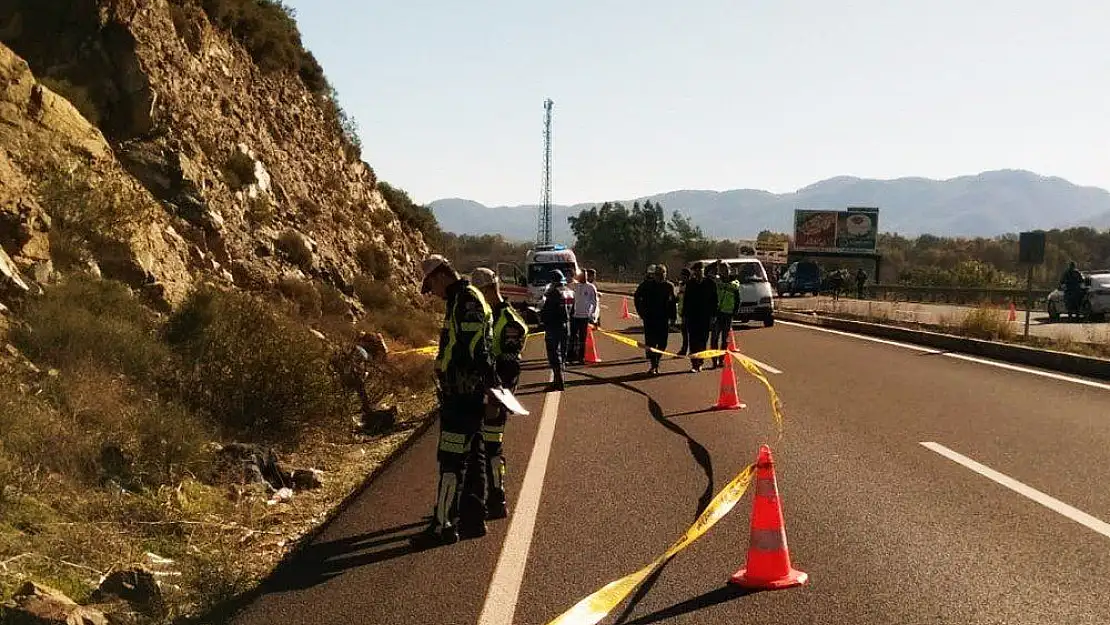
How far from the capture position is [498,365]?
6.61 meters

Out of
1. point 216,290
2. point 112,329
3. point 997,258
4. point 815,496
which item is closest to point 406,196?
point 216,290

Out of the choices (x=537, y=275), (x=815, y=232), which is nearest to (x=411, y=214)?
(x=537, y=275)

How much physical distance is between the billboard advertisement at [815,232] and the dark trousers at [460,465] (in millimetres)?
71438

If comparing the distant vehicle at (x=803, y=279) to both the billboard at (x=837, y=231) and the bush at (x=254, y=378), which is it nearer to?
the billboard at (x=837, y=231)

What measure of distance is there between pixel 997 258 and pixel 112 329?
120 meters

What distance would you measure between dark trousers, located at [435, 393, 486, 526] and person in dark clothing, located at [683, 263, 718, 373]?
992 centimetres

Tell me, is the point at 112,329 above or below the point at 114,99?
below

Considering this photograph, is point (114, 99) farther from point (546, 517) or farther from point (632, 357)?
point (546, 517)

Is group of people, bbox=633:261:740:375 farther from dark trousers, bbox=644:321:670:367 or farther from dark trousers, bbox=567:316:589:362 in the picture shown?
dark trousers, bbox=567:316:589:362

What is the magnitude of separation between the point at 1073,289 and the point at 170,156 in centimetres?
2542

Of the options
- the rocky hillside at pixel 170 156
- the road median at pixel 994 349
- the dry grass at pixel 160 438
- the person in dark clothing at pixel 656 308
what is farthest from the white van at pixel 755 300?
the dry grass at pixel 160 438

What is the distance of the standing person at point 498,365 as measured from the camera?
654 cm

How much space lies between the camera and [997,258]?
11388cm

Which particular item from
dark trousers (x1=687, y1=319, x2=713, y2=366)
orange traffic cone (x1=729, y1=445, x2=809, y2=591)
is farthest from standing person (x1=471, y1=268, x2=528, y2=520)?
dark trousers (x1=687, y1=319, x2=713, y2=366)
